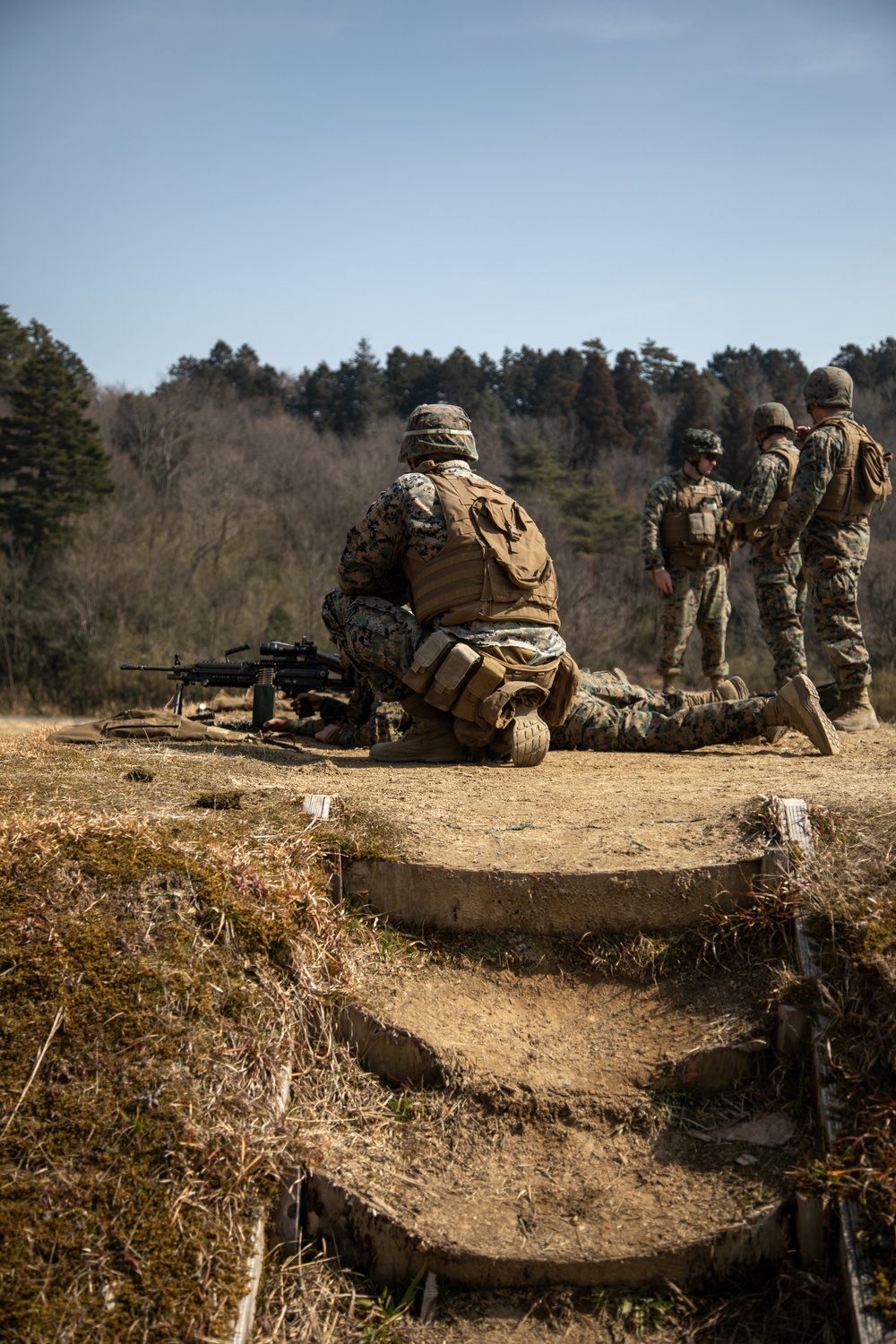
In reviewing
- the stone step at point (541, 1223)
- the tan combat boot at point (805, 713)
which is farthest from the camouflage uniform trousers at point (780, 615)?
the stone step at point (541, 1223)

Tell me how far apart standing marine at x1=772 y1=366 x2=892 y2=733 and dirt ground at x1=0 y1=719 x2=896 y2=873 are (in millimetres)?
1172

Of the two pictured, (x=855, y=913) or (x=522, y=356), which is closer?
(x=855, y=913)

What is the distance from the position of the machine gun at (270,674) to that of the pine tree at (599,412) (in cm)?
4772

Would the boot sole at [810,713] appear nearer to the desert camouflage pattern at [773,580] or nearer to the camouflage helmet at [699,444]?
the desert camouflage pattern at [773,580]

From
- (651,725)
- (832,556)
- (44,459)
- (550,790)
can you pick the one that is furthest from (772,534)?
(44,459)

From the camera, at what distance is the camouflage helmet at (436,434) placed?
6.38 meters

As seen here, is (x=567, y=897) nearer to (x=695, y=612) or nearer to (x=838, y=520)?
(x=838, y=520)

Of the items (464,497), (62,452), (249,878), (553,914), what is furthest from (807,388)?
(62,452)

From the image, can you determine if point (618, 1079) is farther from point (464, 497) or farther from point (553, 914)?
point (464, 497)

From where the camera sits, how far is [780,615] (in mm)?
8523

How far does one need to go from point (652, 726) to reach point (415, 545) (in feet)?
6.14

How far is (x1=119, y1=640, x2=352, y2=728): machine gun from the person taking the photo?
773 centimetres

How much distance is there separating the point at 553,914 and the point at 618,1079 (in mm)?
617

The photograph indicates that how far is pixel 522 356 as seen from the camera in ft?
233
